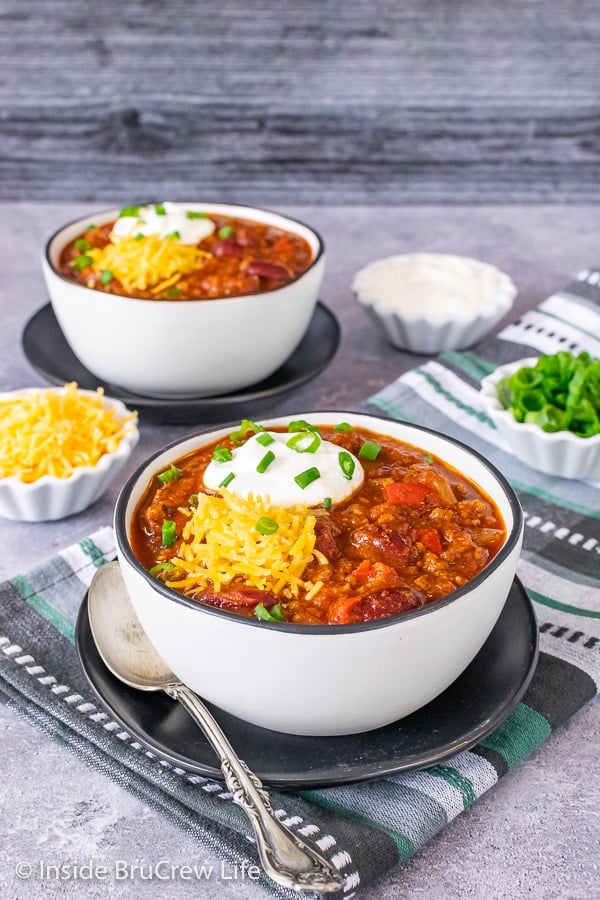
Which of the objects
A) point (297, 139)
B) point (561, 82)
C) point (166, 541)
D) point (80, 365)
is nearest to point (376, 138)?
point (297, 139)

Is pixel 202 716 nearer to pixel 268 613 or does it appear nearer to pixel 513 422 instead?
pixel 268 613

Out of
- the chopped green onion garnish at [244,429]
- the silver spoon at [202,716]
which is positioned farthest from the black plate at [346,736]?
the chopped green onion garnish at [244,429]

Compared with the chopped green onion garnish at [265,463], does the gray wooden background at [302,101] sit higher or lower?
lower

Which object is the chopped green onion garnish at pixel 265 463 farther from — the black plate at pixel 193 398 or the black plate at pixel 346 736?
the black plate at pixel 193 398

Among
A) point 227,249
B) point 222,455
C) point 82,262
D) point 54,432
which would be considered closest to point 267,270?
point 227,249

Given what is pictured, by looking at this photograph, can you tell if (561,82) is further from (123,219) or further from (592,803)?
(592,803)

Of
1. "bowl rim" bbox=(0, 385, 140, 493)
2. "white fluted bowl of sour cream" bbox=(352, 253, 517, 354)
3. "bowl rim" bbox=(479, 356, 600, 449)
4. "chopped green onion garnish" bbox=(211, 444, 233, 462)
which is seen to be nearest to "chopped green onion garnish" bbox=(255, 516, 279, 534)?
"chopped green onion garnish" bbox=(211, 444, 233, 462)

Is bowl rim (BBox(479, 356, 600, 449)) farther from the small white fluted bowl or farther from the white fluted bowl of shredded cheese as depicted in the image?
the white fluted bowl of shredded cheese
